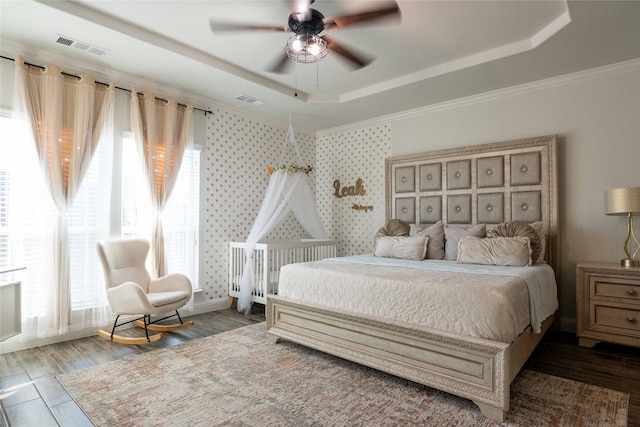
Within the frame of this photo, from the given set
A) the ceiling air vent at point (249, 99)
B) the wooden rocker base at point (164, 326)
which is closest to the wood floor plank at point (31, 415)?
the wooden rocker base at point (164, 326)

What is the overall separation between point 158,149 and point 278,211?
165cm

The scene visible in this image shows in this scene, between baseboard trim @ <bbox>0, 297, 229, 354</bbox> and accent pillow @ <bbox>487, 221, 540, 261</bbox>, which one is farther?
accent pillow @ <bbox>487, 221, 540, 261</bbox>

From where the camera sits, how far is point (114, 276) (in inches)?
143

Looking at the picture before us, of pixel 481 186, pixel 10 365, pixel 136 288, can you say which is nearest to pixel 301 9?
pixel 136 288

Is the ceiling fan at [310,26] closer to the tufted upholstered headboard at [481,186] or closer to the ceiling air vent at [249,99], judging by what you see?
the ceiling air vent at [249,99]

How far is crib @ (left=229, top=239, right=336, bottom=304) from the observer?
441cm

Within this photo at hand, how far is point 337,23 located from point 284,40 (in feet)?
3.44

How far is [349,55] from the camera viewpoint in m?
2.84

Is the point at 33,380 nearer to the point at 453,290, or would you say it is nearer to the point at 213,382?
the point at 213,382

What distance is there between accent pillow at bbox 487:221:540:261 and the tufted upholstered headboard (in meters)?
0.35

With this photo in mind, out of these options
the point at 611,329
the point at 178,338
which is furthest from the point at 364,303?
the point at 611,329

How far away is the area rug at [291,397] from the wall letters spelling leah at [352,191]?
298 centimetres

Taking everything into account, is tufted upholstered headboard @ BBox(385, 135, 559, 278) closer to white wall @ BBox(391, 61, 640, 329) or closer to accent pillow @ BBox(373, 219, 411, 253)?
white wall @ BBox(391, 61, 640, 329)

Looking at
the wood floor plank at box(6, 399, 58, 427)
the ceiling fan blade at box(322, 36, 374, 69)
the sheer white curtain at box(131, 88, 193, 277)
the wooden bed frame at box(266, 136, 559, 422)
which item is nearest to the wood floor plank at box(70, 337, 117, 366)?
the wood floor plank at box(6, 399, 58, 427)
